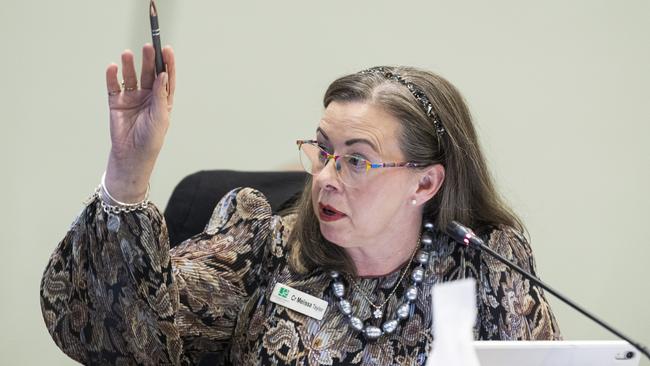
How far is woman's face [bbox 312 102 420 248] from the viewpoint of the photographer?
168cm

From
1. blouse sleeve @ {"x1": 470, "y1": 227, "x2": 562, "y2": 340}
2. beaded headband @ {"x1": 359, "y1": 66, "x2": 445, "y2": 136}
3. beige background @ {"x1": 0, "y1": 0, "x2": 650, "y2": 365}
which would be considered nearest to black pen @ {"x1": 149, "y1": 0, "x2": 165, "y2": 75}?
beaded headband @ {"x1": 359, "y1": 66, "x2": 445, "y2": 136}

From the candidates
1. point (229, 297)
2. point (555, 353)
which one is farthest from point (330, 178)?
point (555, 353)

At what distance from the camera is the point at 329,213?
5.59ft

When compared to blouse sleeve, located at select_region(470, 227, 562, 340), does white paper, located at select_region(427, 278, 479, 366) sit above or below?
above

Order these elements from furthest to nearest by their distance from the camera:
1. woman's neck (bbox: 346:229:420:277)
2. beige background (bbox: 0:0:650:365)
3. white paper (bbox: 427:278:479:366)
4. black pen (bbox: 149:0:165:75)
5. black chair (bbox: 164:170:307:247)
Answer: beige background (bbox: 0:0:650:365) < black chair (bbox: 164:170:307:247) < woman's neck (bbox: 346:229:420:277) < black pen (bbox: 149:0:165:75) < white paper (bbox: 427:278:479:366)

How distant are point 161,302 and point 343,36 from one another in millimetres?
1607

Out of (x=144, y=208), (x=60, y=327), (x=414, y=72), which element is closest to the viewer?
(x=144, y=208)

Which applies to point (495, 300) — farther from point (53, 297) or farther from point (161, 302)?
point (53, 297)

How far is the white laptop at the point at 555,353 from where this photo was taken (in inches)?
47.8

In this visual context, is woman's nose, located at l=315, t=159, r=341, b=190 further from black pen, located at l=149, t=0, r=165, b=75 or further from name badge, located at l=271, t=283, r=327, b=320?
black pen, located at l=149, t=0, r=165, b=75

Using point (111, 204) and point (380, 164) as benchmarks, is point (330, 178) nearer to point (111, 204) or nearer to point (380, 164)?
point (380, 164)

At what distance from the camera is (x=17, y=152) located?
2.60m

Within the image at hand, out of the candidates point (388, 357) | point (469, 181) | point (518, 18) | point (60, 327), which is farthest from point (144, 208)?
point (518, 18)

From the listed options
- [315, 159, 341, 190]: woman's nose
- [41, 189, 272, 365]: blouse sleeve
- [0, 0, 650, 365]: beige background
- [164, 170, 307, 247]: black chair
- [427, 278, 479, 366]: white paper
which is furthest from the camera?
[0, 0, 650, 365]: beige background
